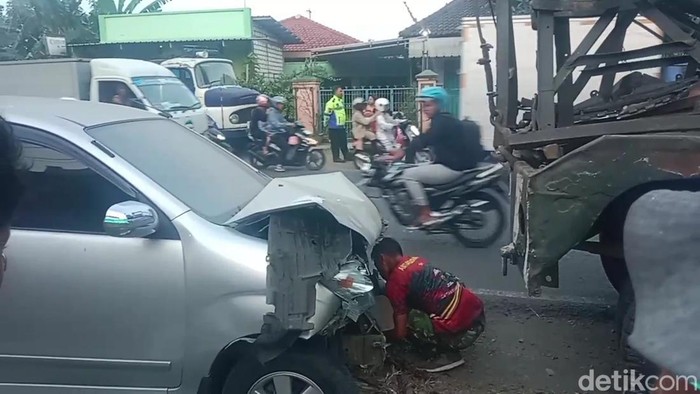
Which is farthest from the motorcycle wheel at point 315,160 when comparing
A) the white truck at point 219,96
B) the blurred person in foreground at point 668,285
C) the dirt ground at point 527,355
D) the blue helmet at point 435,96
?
the blurred person in foreground at point 668,285

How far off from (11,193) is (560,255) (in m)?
2.83

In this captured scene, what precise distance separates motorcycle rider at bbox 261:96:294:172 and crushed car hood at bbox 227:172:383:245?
28.8 feet

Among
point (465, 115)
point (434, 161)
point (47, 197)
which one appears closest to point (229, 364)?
point (47, 197)

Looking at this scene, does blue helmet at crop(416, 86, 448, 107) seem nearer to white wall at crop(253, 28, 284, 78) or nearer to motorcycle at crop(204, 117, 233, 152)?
motorcycle at crop(204, 117, 233, 152)

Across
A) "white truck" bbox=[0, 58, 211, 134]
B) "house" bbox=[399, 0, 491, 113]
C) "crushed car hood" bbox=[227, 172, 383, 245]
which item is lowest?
"crushed car hood" bbox=[227, 172, 383, 245]

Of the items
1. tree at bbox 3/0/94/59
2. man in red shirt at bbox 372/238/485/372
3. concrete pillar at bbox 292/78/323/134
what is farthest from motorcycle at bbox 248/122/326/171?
tree at bbox 3/0/94/59

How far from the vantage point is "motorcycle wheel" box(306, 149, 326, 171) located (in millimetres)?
13688

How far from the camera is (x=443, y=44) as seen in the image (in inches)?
760

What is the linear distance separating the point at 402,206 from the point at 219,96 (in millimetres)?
9036

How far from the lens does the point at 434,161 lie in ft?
24.8

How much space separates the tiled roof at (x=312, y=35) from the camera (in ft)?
102

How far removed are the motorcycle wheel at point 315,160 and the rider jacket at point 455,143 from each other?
20.7ft

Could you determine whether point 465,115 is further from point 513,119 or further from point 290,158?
point 513,119

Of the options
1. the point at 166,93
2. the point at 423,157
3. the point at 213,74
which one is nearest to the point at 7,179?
the point at 423,157
